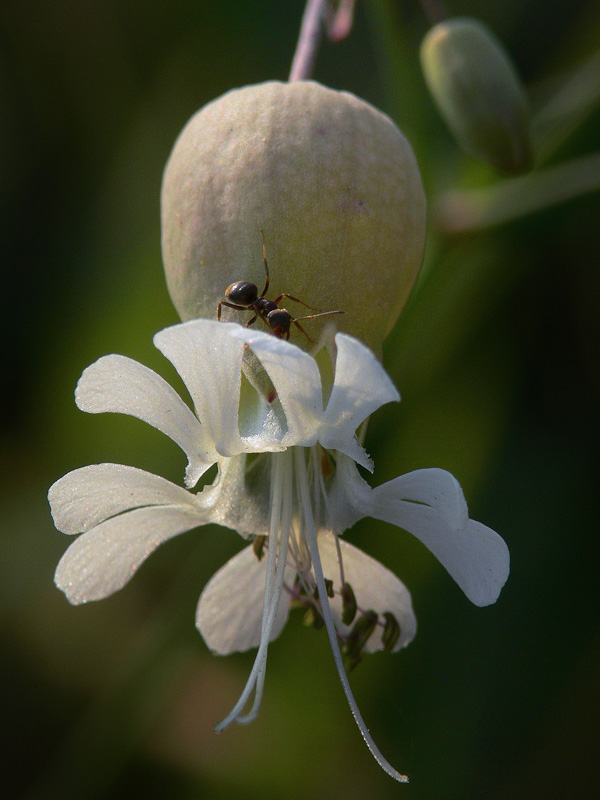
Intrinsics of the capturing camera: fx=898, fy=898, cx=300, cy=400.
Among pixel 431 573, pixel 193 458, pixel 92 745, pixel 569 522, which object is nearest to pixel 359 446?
pixel 193 458

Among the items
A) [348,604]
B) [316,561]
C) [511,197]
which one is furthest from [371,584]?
[511,197]

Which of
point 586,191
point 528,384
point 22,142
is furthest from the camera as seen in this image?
point 22,142

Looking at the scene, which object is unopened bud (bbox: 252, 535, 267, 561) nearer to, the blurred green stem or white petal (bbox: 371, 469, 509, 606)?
white petal (bbox: 371, 469, 509, 606)

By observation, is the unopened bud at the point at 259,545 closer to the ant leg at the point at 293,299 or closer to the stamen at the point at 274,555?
the stamen at the point at 274,555

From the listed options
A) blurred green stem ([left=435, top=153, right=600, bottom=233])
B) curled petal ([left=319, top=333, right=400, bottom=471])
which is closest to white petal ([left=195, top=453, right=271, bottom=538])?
curled petal ([left=319, top=333, right=400, bottom=471])

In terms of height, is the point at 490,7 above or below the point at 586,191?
above

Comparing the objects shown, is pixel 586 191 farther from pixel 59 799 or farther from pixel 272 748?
pixel 59 799

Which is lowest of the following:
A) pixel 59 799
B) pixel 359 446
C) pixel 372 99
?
pixel 59 799
